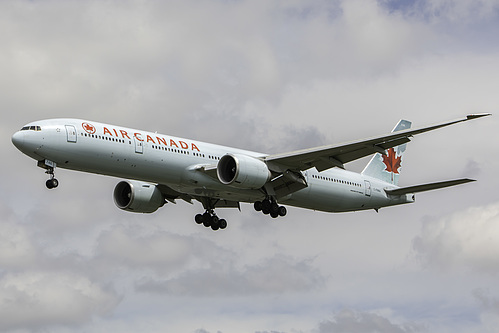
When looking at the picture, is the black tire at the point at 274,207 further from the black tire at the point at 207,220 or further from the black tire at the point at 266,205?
the black tire at the point at 207,220

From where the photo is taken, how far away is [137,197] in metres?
52.8

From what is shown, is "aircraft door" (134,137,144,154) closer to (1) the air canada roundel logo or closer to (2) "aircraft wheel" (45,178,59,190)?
(1) the air canada roundel logo

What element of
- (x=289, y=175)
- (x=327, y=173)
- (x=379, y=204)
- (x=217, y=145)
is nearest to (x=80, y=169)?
(x=217, y=145)

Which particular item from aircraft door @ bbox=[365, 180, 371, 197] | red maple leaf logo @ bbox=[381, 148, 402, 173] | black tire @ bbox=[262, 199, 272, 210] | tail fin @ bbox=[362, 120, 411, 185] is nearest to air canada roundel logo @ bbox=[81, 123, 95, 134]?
black tire @ bbox=[262, 199, 272, 210]

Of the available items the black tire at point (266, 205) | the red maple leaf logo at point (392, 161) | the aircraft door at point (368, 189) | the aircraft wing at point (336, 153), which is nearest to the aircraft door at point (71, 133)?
the aircraft wing at point (336, 153)

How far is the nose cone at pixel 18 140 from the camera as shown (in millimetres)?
42281

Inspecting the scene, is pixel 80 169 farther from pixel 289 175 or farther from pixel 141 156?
pixel 289 175

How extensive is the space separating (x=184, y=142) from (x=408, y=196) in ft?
57.0

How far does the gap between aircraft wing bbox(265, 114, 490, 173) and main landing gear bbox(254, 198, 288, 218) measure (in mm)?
2254

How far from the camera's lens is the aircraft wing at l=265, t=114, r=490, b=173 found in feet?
148

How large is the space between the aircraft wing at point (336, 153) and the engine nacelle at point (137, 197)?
810cm

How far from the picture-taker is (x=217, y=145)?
49.6m

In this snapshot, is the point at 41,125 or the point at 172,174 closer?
the point at 41,125

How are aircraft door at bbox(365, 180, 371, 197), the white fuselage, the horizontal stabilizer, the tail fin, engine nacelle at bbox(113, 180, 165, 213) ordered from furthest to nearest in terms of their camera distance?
the tail fin → aircraft door at bbox(365, 180, 371, 197) → engine nacelle at bbox(113, 180, 165, 213) → the horizontal stabilizer → the white fuselage
